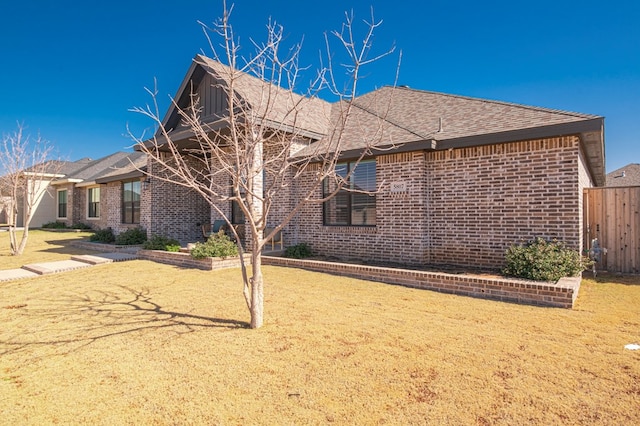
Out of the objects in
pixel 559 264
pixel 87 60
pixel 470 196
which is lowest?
pixel 559 264

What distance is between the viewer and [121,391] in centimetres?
307

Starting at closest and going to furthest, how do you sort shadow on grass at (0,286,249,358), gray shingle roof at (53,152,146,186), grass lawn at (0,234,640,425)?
grass lawn at (0,234,640,425), shadow on grass at (0,286,249,358), gray shingle roof at (53,152,146,186)

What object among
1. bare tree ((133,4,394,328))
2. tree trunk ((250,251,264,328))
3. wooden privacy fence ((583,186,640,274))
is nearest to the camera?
bare tree ((133,4,394,328))

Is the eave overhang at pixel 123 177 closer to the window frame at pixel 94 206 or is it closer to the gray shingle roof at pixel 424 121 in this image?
the window frame at pixel 94 206

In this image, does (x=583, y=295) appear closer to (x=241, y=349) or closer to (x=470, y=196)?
(x=470, y=196)

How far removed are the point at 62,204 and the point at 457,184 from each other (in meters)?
29.1

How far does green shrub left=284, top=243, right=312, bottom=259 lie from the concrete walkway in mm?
5543

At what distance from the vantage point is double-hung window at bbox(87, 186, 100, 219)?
2234cm

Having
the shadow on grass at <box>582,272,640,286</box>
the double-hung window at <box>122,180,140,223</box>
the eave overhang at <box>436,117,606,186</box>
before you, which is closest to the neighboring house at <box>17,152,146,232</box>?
the double-hung window at <box>122,180,140,223</box>

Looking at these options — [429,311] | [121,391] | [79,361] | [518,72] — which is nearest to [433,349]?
[429,311]

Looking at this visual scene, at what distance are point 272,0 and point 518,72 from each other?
10.4 m

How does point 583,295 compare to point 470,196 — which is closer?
point 583,295

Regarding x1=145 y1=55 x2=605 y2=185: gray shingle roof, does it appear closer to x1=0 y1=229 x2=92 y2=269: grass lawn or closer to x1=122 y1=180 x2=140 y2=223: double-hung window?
x1=122 y1=180 x2=140 y2=223: double-hung window

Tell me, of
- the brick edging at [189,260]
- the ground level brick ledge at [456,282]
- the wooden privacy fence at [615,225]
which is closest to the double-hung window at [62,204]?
the brick edging at [189,260]
